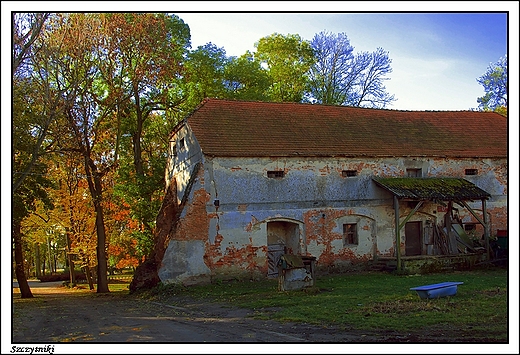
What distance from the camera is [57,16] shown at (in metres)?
18.8

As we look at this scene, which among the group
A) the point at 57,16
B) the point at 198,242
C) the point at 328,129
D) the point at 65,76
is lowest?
the point at 198,242

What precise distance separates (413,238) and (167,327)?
50.1 ft

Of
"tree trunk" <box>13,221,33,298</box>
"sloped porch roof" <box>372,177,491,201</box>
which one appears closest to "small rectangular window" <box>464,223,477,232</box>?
"sloped porch roof" <box>372,177,491,201</box>

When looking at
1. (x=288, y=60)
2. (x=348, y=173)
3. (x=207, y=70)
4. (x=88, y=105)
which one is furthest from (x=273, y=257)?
(x=288, y=60)

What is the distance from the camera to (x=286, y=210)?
21.9 m

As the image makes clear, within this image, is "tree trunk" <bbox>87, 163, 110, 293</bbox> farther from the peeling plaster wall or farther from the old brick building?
the peeling plaster wall

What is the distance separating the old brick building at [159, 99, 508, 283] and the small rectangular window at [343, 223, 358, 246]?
0.04m

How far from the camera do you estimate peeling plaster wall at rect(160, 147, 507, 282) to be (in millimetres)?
20453

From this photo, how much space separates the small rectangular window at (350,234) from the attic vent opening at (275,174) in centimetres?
374

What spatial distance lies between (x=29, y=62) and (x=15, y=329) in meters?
9.25

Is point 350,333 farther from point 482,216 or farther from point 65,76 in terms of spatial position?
point 482,216

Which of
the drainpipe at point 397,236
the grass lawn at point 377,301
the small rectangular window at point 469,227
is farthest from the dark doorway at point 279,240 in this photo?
the small rectangular window at point 469,227

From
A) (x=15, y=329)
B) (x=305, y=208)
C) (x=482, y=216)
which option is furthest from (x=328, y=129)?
(x=15, y=329)

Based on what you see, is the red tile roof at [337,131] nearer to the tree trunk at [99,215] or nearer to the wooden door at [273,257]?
the wooden door at [273,257]
